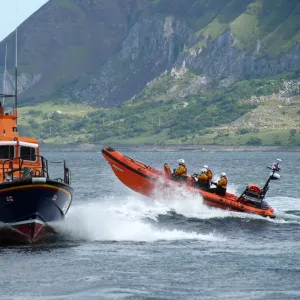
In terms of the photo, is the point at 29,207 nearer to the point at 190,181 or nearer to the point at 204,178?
the point at 204,178

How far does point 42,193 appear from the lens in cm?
3494

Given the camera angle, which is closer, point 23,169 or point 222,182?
point 23,169

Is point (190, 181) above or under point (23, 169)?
under

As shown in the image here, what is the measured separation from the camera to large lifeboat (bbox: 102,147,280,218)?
5012 centimetres

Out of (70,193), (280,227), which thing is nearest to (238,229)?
(280,227)

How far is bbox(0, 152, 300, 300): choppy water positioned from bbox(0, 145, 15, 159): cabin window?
346cm

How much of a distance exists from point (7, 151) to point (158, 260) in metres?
7.97

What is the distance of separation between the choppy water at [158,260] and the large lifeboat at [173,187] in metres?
0.76

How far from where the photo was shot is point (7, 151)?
123 ft

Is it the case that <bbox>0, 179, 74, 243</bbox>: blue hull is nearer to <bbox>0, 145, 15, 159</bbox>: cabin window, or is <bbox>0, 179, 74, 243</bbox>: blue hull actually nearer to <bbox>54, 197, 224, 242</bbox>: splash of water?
<bbox>54, 197, 224, 242</bbox>: splash of water

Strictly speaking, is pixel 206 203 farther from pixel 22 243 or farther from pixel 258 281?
pixel 258 281

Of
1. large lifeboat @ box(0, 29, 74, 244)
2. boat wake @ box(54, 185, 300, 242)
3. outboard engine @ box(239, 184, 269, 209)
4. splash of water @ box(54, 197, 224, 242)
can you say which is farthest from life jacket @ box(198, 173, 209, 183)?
large lifeboat @ box(0, 29, 74, 244)

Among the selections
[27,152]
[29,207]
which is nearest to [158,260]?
[29,207]

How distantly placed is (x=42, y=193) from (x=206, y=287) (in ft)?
27.7
